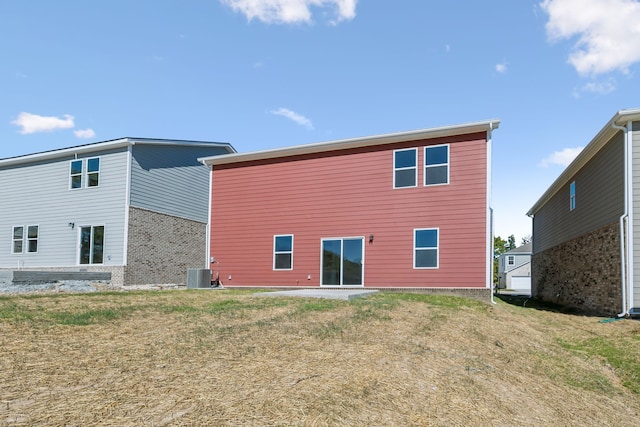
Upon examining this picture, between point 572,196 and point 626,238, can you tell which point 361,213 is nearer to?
point 626,238

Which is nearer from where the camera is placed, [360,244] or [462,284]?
[462,284]

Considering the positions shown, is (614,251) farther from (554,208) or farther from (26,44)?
(26,44)

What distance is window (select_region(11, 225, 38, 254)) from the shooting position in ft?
67.2

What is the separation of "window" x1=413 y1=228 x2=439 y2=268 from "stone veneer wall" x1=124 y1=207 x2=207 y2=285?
11.2 m

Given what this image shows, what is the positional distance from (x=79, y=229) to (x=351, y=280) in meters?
12.0

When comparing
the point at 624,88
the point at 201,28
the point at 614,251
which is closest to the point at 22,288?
the point at 201,28

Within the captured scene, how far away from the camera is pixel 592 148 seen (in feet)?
47.6

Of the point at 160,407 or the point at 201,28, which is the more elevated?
the point at 201,28

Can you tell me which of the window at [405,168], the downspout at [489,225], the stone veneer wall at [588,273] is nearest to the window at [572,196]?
the stone veneer wall at [588,273]

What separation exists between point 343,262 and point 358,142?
3774 millimetres

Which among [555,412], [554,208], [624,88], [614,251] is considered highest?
[624,88]

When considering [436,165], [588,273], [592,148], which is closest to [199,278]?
[436,165]

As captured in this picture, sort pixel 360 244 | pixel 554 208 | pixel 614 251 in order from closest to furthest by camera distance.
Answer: pixel 614 251 < pixel 360 244 < pixel 554 208

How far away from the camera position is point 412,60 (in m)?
14.8
